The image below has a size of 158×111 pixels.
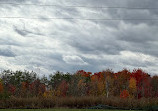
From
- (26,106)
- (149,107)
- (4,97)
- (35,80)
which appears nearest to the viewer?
(149,107)

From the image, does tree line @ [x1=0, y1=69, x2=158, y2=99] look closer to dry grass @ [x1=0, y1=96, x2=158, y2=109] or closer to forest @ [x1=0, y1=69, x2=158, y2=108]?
forest @ [x1=0, y1=69, x2=158, y2=108]

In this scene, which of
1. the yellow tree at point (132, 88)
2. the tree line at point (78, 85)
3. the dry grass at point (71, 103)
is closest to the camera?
the dry grass at point (71, 103)

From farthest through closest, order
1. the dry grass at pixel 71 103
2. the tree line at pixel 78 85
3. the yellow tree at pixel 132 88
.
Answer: the yellow tree at pixel 132 88
the tree line at pixel 78 85
the dry grass at pixel 71 103

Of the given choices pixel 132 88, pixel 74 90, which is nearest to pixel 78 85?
pixel 74 90

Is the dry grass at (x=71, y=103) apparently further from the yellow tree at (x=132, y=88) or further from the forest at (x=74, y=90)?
the yellow tree at (x=132, y=88)

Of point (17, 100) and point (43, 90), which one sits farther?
point (43, 90)

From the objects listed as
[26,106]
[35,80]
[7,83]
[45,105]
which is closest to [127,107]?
[45,105]

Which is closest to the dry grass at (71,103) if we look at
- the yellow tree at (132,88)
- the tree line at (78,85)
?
the tree line at (78,85)

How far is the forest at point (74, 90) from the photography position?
57.2ft

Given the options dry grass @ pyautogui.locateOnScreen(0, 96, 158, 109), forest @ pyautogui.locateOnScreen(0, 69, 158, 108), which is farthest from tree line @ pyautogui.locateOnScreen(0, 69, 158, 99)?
dry grass @ pyautogui.locateOnScreen(0, 96, 158, 109)

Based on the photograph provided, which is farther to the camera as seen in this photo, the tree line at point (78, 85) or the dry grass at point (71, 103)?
the tree line at point (78, 85)

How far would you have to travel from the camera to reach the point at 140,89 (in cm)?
4522

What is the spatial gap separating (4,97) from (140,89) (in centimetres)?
3321

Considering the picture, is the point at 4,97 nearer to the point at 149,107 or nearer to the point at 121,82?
the point at 149,107
